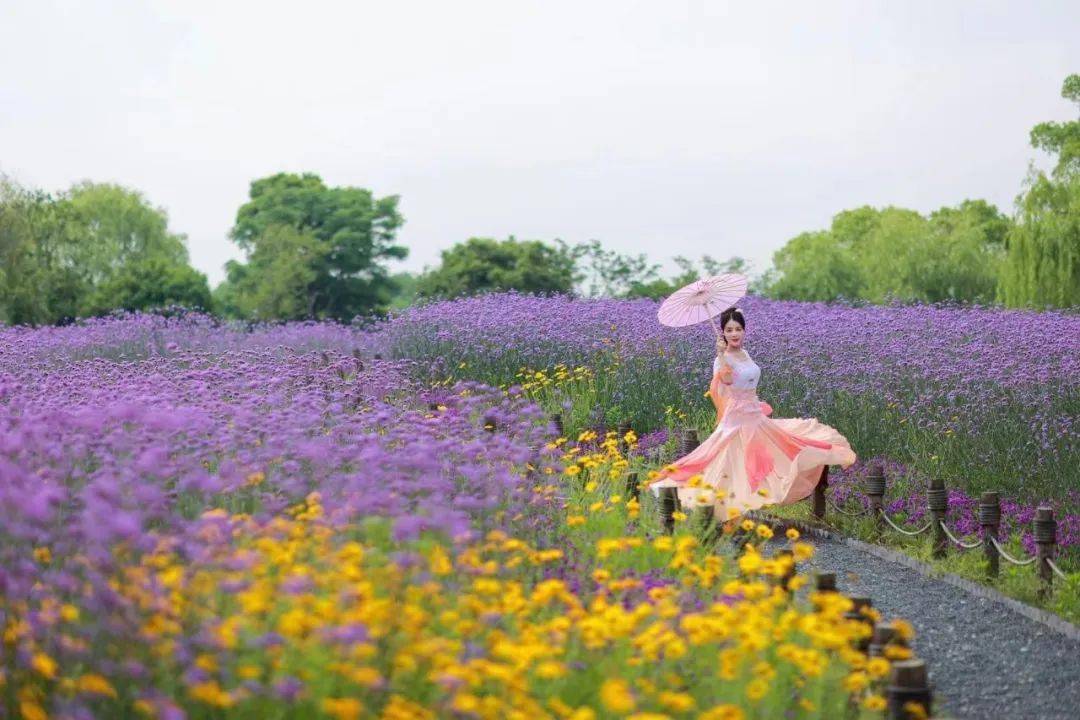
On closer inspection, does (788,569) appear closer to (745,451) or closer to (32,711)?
(32,711)

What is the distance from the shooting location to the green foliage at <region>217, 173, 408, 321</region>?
3956 cm

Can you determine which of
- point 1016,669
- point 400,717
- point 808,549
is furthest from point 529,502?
point 400,717

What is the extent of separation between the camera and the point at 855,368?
36.9ft

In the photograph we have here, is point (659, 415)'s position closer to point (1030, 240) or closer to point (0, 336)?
point (0, 336)

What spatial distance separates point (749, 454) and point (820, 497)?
80 cm

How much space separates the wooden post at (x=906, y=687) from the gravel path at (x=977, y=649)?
3.93ft

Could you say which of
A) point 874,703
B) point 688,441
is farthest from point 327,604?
point 688,441

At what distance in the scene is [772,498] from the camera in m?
8.87

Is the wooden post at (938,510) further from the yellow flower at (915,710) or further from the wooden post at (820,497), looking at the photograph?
the yellow flower at (915,710)

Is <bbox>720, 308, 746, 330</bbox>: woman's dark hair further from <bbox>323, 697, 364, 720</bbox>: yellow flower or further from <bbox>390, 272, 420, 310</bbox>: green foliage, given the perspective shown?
<bbox>390, 272, 420, 310</bbox>: green foliage

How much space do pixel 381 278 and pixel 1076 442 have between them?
3914 cm

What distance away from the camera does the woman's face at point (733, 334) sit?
9086 millimetres

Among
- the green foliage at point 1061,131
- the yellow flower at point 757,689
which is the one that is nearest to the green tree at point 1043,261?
the green foliage at point 1061,131

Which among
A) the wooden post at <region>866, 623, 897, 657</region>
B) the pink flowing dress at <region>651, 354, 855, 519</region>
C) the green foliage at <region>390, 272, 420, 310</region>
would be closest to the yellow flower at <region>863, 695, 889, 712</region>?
the wooden post at <region>866, 623, 897, 657</region>
